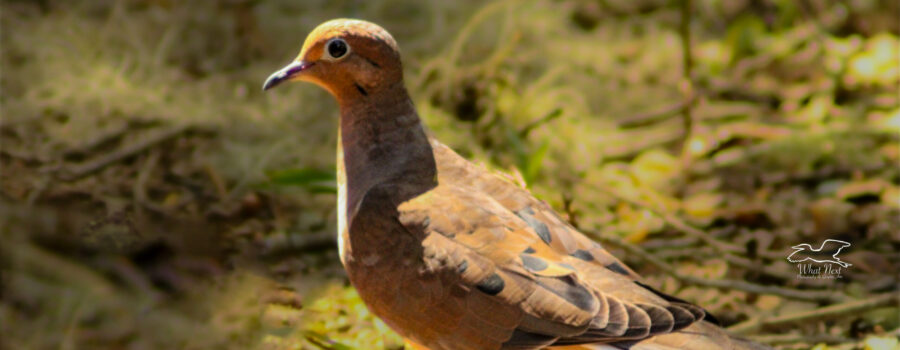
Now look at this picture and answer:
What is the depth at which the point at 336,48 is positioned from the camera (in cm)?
246

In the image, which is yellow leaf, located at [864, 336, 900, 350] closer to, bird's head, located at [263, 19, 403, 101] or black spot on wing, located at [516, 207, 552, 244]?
black spot on wing, located at [516, 207, 552, 244]

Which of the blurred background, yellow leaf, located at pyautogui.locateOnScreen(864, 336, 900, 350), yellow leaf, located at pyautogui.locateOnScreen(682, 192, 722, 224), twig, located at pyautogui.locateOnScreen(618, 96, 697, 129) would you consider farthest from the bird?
twig, located at pyautogui.locateOnScreen(618, 96, 697, 129)

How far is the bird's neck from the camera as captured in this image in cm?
249

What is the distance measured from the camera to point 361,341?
119 inches

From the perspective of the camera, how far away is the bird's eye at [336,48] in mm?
2443

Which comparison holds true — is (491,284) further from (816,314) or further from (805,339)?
(816,314)

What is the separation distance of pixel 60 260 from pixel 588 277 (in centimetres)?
228

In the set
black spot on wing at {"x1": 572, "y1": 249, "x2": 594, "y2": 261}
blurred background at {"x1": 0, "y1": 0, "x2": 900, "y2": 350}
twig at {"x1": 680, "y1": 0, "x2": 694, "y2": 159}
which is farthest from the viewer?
twig at {"x1": 680, "y1": 0, "x2": 694, "y2": 159}

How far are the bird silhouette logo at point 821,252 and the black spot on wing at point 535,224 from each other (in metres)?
1.56

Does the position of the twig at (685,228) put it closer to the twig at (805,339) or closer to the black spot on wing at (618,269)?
the twig at (805,339)

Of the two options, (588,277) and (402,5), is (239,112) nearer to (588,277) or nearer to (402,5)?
(402,5)

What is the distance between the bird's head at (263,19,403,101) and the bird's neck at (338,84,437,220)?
0.17 ft

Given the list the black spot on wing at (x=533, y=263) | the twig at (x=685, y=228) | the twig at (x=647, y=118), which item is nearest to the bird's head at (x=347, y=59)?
the black spot on wing at (x=533, y=263)

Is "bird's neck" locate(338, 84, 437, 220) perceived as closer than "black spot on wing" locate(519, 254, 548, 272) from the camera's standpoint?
No
